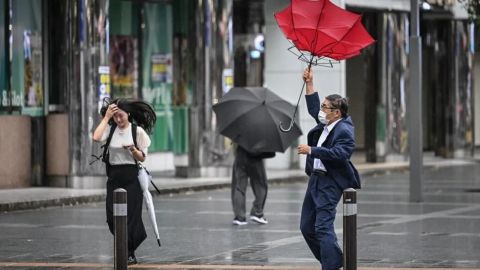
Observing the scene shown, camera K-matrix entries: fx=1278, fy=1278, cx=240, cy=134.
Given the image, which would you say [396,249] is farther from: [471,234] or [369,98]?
[369,98]

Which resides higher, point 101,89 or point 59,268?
point 101,89

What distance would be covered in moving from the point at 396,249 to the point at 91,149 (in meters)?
10.4

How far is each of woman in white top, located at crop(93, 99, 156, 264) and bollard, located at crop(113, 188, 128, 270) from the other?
2699 millimetres

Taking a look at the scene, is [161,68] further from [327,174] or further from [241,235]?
[327,174]

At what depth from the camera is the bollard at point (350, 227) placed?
10.6 meters

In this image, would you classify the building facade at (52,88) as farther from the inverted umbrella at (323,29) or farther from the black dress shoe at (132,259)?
the inverted umbrella at (323,29)

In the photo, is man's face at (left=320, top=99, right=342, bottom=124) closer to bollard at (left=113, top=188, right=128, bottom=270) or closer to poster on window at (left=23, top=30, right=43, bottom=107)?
bollard at (left=113, top=188, right=128, bottom=270)

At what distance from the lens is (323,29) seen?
12.0m

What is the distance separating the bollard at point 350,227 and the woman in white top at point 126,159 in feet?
11.9

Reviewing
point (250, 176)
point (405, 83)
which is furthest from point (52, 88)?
point (405, 83)

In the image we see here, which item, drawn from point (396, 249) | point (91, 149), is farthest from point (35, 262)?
point (91, 149)

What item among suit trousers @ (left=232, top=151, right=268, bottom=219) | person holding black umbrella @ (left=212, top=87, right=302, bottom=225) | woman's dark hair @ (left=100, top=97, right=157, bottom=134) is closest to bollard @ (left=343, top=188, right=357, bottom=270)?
woman's dark hair @ (left=100, top=97, right=157, bottom=134)

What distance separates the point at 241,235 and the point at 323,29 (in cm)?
538

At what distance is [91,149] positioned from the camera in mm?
24156
